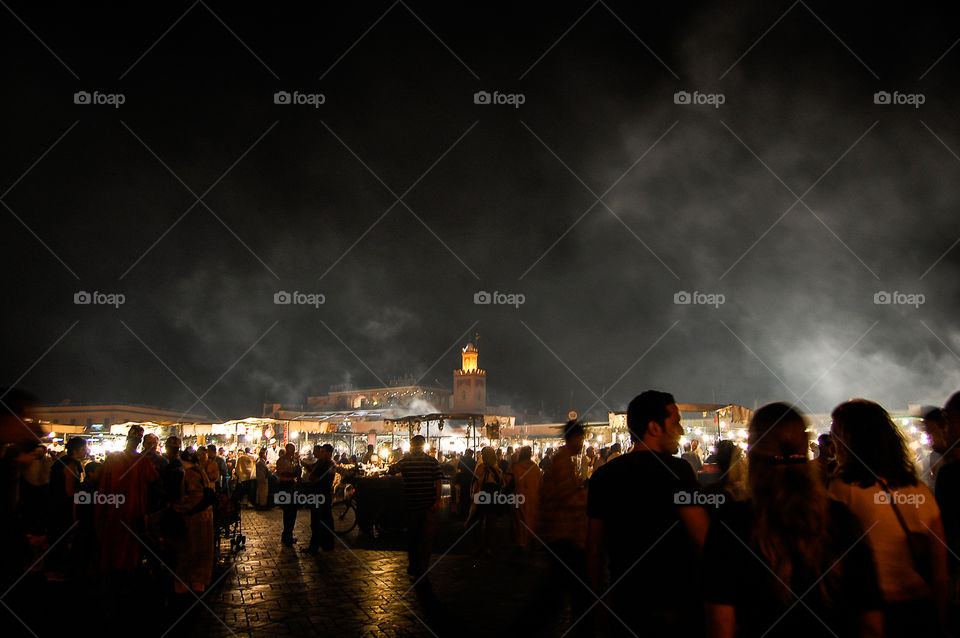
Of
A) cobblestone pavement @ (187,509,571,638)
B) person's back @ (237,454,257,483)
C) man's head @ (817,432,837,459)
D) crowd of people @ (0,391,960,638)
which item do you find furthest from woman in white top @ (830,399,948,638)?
person's back @ (237,454,257,483)

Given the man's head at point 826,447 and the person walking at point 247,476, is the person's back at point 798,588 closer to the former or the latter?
the man's head at point 826,447

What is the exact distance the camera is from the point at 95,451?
92.6 ft

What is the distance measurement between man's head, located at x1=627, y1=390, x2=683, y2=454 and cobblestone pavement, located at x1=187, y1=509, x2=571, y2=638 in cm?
171

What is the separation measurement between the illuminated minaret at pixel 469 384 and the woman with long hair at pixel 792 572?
95195 mm

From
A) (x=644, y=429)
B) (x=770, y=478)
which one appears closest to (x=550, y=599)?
(x=644, y=429)

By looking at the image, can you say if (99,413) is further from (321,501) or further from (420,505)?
(420,505)

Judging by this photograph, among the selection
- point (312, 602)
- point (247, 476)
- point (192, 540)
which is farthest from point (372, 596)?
point (247, 476)

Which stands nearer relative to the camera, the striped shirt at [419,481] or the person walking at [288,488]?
the striped shirt at [419,481]

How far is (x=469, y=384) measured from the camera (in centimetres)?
9888

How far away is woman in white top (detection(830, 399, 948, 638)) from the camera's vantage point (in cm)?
266

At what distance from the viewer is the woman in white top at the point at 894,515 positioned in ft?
8.73

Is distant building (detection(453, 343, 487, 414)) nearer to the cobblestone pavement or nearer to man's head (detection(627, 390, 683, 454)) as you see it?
the cobblestone pavement

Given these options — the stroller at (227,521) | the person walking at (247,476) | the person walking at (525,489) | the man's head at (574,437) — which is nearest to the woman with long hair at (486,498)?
the person walking at (525,489)

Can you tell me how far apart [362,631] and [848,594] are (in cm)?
499
